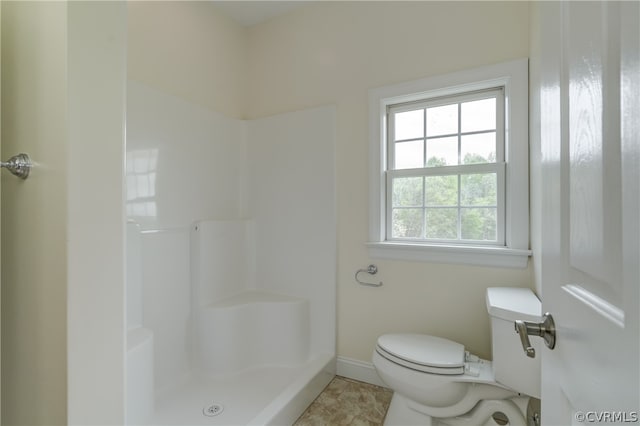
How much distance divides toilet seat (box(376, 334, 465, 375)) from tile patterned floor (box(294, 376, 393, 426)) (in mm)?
446

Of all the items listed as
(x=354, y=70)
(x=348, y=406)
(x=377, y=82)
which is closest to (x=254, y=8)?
(x=354, y=70)

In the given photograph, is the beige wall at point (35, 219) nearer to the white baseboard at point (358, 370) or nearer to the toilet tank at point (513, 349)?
the toilet tank at point (513, 349)

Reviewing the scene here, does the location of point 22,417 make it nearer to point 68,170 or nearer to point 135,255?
point 68,170

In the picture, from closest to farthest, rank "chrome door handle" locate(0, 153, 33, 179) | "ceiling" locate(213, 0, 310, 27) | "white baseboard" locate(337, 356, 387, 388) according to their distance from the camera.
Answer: "chrome door handle" locate(0, 153, 33, 179), "white baseboard" locate(337, 356, 387, 388), "ceiling" locate(213, 0, 310, 27)

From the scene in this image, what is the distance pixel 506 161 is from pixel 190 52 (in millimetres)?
2230

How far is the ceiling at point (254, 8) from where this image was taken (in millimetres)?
2166

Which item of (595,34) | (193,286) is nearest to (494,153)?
(595,34)

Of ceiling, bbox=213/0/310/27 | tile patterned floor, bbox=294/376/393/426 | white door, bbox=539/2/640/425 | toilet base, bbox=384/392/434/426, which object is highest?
ceiling, bbox=213/0/310/27

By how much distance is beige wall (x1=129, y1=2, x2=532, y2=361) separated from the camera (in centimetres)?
164

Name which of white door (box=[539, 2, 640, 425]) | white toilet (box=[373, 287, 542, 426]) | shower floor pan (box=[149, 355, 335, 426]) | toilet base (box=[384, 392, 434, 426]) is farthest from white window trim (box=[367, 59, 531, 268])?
white door (box=[539, 2, 640, 425])

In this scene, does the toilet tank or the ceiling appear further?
the ceiling

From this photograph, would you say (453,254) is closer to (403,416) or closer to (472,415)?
(472,415)

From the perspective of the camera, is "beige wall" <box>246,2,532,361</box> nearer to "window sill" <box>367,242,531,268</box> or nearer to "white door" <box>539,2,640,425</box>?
"window sill" <box>367,242,531,268</box>

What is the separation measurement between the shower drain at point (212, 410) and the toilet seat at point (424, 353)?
985 mm
